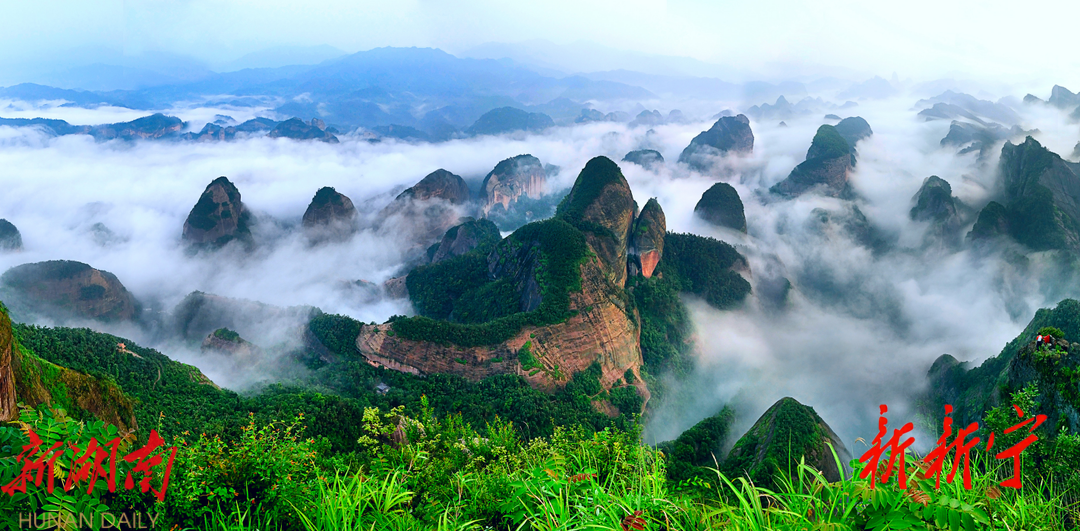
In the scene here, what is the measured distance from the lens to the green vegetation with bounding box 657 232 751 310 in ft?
197

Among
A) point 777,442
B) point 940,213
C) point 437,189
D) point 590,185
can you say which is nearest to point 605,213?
point 590,185

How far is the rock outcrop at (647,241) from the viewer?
58.4 m

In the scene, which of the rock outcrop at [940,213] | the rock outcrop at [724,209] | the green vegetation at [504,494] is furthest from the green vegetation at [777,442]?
the rock outcrop at [940,213]

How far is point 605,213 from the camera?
195 ft

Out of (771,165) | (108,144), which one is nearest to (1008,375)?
(771,165)

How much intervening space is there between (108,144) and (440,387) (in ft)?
685

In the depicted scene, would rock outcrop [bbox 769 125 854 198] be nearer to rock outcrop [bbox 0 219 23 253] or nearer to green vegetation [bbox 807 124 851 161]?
green vegetation [bbox 807 124 851 161]

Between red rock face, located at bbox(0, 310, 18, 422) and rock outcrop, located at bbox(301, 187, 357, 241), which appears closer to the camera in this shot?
red rock face, located at bbox(0, 310, 18, 422)

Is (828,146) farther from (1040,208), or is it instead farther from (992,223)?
(1040,208)

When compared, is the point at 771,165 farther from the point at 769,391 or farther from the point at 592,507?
the point at 592,507

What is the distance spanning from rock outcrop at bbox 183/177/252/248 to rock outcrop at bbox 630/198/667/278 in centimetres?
6772

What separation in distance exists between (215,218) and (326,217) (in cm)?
1716

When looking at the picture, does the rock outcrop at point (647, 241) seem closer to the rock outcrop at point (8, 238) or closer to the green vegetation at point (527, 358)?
the green vegetation at point (527, 358)

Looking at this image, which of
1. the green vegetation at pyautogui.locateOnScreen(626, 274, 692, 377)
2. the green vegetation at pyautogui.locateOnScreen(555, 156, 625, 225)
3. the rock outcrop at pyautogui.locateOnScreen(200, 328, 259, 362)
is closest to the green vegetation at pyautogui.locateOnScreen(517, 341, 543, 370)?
the green vegetation at pyautogui.locateOnScreen(626, 274, 692, 377)
